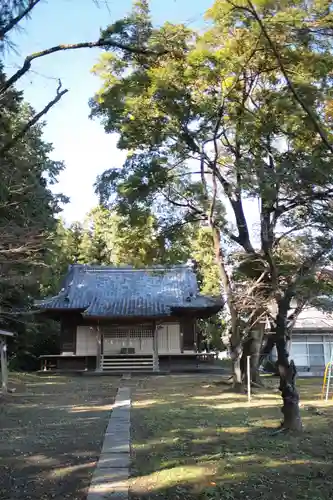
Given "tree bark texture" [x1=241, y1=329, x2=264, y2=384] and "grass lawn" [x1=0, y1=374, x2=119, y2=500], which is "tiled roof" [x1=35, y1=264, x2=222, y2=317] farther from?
"grass lawn" [x1=0, y1=374, x2=119, y2=500]

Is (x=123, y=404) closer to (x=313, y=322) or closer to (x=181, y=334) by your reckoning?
(x=181, y=334)

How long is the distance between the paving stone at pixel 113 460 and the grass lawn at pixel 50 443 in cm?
12

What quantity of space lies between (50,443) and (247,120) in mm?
7085

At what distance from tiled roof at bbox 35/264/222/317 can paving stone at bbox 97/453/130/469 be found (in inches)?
623

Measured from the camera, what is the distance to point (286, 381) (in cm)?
775

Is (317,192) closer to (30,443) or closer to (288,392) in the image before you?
(288,392)

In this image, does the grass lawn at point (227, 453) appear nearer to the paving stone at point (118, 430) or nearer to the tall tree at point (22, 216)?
the paving stone at point (118, 430)

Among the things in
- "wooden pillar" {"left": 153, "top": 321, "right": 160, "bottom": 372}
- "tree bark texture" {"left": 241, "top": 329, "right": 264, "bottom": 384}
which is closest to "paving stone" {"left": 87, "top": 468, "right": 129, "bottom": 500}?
"tree bark texture" {"left": 241, "top": 329, "right": 264, "bottom": 384}

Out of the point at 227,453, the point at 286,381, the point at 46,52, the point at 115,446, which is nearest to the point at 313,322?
the point at 286,381

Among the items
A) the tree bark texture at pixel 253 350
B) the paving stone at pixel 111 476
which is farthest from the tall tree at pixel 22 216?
the tree bark texture at pixel 253 350

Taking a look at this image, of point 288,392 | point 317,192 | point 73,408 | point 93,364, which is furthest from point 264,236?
point 93,364

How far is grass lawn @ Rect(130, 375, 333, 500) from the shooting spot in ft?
16.4

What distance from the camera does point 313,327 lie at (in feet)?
83.3

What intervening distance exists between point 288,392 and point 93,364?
1834cm
